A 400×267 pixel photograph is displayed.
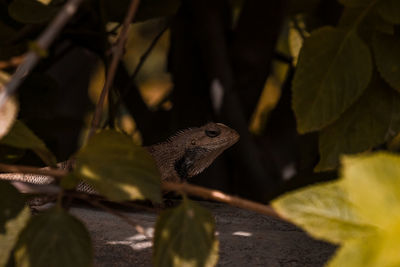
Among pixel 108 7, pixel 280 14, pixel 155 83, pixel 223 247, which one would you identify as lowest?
pixel 155 83

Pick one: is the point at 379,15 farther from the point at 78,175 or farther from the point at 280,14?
the point at 280,14

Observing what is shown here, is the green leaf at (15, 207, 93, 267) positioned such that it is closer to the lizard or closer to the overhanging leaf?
the overhanging leaf

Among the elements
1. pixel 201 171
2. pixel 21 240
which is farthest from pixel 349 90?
pixel 201 171

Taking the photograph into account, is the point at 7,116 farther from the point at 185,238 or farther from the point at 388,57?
the point at 388,57

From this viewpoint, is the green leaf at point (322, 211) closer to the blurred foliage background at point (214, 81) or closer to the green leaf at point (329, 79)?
the green leaf at point (329, 79)

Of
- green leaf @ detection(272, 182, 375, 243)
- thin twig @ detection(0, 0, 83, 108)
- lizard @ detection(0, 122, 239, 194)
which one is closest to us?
green leaf @ detection(272, 182, 375, 243)

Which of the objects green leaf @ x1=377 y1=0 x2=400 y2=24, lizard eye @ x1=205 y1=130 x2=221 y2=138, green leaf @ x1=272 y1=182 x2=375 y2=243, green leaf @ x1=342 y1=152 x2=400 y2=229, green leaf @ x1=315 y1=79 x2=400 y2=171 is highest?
green leaf @ x1=377 y1=0 x2=400 y2=24

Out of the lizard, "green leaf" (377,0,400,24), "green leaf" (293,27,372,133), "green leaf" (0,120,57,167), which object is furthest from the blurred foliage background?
"green leaf" (0,120,57,167)
